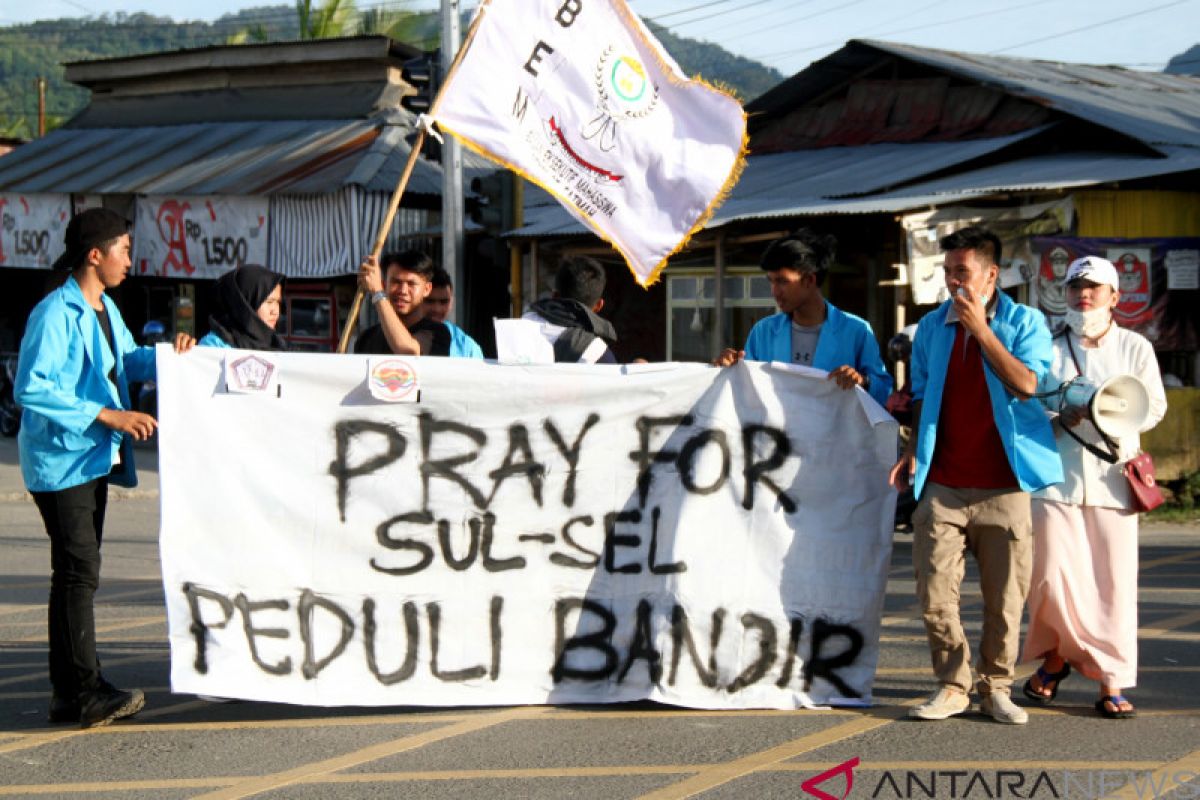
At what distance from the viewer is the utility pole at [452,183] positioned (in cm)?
1293

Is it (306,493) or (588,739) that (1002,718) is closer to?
(588,739)

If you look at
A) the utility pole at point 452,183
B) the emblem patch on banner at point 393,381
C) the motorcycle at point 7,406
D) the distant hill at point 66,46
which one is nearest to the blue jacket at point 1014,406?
the emblem patch on banner at point 393,381

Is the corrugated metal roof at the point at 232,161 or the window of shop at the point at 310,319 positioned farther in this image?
the window of shop at the point at 310,319

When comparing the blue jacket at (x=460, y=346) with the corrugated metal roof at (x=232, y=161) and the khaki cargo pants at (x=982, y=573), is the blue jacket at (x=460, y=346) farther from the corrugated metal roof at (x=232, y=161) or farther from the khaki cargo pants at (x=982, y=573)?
the corrugated metal roof at (x=232, y=161)

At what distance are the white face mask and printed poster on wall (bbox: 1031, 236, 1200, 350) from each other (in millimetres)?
7881

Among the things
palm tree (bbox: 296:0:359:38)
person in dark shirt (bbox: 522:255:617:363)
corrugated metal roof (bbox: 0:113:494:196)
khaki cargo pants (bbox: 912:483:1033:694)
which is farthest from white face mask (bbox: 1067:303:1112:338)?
palm tree (bbox: 296:0:359:38)

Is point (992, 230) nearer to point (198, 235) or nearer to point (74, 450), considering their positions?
point (74, 450)

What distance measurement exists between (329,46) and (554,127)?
1571cm

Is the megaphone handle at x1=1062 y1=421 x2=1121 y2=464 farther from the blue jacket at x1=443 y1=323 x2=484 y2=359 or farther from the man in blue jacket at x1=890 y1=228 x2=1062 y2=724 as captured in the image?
the blue jacket at x1=443 y1=323 x2=484 y2=359

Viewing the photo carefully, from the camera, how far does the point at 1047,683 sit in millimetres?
5816

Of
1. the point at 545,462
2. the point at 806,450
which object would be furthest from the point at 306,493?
the point at 806,450

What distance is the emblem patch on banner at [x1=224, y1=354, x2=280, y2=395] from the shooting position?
18.0ft

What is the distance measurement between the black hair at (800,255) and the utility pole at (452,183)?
7162 millimetres

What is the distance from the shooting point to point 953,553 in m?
5.51
